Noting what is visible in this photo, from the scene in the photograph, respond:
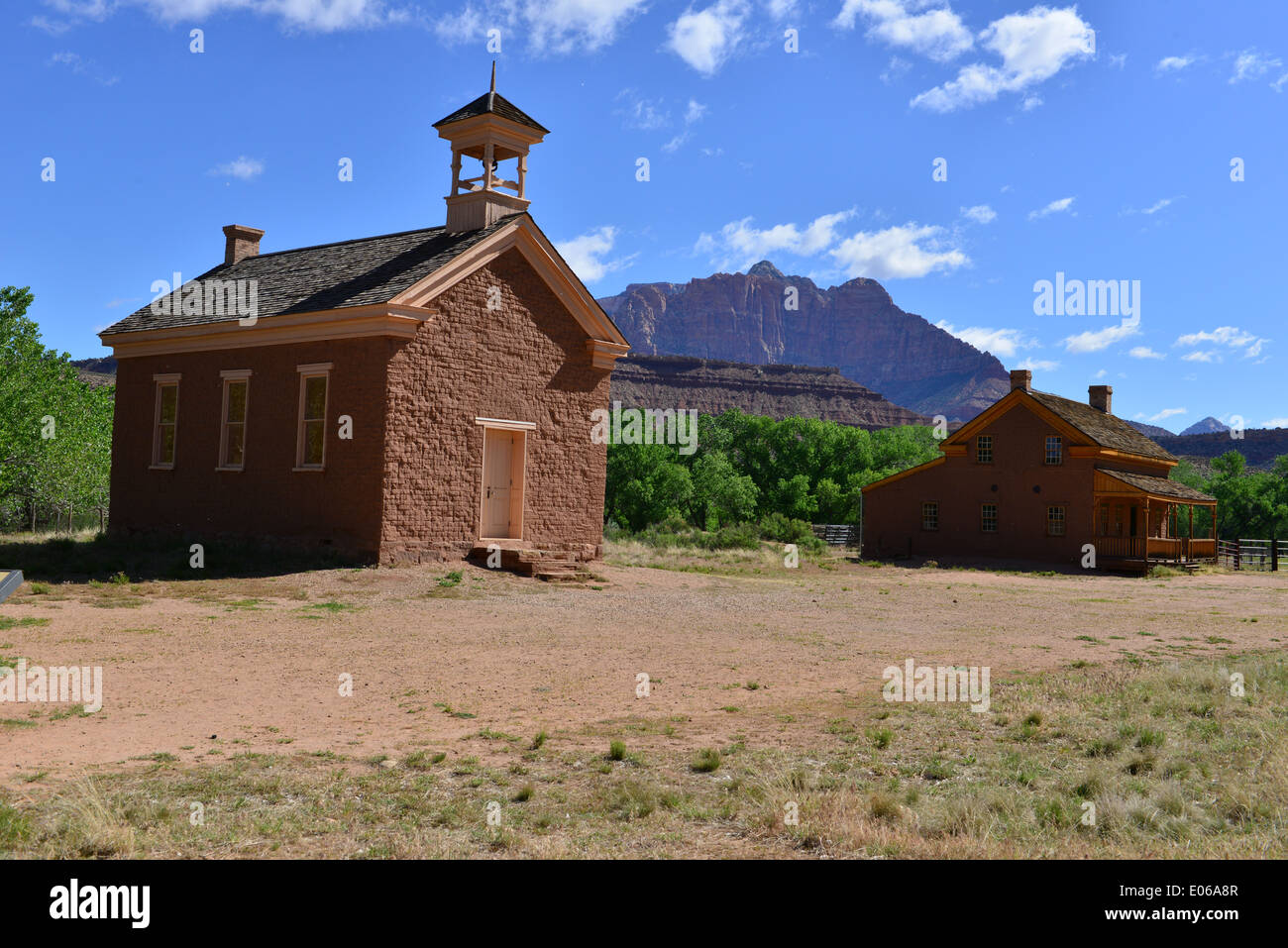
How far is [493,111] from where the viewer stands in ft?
76.7

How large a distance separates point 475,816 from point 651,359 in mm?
→ 158339

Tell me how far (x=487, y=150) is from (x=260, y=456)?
892cm

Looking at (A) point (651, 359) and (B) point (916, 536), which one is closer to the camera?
(B) point (916, 536)

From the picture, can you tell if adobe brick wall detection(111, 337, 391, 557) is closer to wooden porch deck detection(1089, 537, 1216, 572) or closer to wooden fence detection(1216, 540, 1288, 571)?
wooden porch deck detection(1089, 537, 1216, 572)

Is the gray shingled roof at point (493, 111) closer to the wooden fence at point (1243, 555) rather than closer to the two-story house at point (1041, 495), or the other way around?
the two-story house at point (1041, 495)

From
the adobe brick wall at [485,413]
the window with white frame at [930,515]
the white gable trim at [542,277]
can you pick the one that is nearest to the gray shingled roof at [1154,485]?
the window with white frame at [930,515]

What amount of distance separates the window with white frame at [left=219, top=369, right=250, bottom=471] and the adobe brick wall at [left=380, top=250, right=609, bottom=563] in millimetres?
5254

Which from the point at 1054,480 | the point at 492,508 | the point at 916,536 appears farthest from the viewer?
the point at 916,536

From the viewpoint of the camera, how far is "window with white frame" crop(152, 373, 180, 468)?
Result: 2516cm

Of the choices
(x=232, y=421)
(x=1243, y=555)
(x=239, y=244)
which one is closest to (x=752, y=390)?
(x=1243, y=555)

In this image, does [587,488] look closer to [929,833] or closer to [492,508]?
[492,508]
